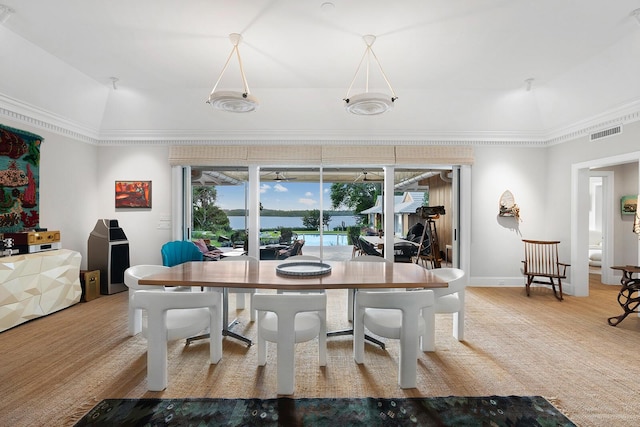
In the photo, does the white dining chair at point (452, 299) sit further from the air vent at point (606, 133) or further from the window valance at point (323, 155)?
the air vent at point (606, 133)

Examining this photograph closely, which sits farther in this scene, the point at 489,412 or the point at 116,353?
the point at 116,353

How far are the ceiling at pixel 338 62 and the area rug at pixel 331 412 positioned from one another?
310 cm

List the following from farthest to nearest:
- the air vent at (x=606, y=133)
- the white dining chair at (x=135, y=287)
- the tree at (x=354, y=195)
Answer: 1. the tree at (x=354, y=195)
2. the air vent at (x=606, y=133)
3. the white dining chair at (x=135, y=287)

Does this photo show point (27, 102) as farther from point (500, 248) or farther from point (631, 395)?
point (500, 248)

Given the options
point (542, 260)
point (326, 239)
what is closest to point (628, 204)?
point (542, 260)

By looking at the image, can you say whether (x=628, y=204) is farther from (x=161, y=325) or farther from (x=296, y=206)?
(x=161, y=325)

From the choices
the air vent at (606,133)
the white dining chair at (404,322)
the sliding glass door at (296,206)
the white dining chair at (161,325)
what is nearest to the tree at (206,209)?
the sliding glass door at (296,206)

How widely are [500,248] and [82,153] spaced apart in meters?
7.02

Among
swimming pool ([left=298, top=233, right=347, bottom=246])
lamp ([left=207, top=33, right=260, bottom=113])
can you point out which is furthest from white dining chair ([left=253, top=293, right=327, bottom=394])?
swimming pool ([left=298, top=233, right=347, bottom=246])

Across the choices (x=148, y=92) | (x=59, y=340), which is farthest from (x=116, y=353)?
(x=148, y=92)

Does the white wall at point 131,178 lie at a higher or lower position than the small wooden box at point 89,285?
higher

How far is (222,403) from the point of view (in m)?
2.07

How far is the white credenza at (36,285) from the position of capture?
326 centimetres

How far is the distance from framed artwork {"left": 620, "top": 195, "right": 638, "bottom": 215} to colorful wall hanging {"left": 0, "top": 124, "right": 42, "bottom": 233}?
29.9 ft
